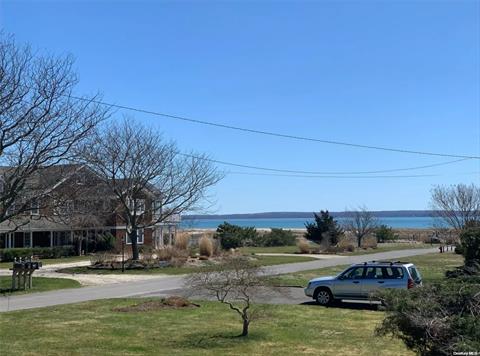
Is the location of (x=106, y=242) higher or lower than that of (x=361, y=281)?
higher

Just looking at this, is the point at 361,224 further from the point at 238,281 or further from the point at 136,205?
the point at 238,281

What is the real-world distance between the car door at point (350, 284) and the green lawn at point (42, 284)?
13235mm

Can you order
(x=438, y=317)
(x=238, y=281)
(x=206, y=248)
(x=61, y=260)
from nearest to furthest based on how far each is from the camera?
(x=438, y=317), (x=238, y=281), (x=206, y=248), (x=61, y=260)

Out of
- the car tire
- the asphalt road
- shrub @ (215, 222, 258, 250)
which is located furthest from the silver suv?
shrub @ (215, 222, 258, 250)

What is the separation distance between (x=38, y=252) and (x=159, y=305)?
34367mm

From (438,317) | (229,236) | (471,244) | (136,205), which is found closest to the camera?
(438,317)

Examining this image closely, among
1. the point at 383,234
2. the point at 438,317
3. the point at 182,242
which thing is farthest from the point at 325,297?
the point at 383,234

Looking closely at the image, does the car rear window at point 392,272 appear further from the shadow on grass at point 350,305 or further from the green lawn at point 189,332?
the green lawn at point 189,332

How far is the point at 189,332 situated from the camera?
532 inches

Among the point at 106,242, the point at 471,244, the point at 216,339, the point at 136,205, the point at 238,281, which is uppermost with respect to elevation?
the point at 136,205

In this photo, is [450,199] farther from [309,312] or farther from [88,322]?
[88,322]

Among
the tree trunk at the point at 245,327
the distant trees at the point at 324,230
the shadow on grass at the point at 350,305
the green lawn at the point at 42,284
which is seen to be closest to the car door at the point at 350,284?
the shadow on grass at the point at 350,305

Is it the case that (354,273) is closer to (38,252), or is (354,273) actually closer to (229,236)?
(38,252)

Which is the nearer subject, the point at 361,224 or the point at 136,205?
the point at 136,205
